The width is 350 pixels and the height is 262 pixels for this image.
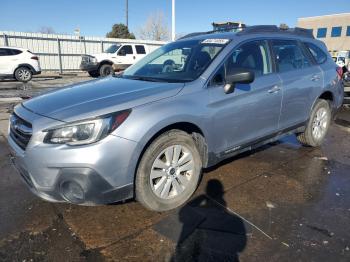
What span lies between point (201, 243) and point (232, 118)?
4.77 ft

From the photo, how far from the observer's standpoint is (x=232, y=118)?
360 cm

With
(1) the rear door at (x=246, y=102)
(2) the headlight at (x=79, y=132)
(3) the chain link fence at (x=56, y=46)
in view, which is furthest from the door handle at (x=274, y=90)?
(3) the chain link fence at (x=56, y=46)

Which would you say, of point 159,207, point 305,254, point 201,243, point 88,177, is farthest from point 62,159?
point 305,254

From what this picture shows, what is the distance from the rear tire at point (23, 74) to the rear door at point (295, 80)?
48.1ft

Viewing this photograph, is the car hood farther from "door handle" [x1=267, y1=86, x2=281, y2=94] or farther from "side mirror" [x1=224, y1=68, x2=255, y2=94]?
"door handle" [x1=267, y1=86, x2=281, y2=94]

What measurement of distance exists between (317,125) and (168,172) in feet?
A: 10.5

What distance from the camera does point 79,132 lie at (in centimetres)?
266

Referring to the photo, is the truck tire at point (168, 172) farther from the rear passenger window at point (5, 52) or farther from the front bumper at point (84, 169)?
the rear passenger window at point (5, 52)

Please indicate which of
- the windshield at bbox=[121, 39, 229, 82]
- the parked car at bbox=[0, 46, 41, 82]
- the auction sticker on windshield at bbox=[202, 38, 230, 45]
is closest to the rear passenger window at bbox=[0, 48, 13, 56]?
the parked car at bbox=[0, 46, 41, 82]

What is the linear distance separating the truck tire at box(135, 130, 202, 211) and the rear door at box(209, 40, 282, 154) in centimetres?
39

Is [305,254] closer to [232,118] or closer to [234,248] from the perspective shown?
[234,248]

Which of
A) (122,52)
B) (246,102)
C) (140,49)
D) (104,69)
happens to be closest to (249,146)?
(246,102)

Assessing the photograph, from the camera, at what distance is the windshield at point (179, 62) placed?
3.61 m

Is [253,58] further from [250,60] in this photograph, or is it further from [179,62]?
[179,62]
